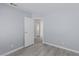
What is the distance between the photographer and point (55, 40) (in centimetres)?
420

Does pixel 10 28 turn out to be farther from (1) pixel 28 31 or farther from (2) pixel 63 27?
(2) pixel 63 27

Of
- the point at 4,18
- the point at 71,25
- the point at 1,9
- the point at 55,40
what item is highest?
the point at 1,9

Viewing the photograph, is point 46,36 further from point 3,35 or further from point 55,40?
point 3,35

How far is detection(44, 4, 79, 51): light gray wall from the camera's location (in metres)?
3.22

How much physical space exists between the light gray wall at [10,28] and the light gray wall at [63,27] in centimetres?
172

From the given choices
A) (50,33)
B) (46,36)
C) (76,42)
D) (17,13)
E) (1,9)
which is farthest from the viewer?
(46,36)

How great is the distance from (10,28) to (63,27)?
8.31ft

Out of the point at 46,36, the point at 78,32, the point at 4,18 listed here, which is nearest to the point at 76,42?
the point at 78,32

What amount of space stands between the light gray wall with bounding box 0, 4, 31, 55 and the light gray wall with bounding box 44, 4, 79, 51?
1721 millimetres

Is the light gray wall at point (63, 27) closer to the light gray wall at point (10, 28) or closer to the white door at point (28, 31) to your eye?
the white door at point (28, 31)

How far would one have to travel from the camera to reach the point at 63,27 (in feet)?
12.2

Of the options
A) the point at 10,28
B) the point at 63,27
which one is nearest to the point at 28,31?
the point at 10,28

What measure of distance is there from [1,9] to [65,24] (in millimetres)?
2892

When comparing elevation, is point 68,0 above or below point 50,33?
above
